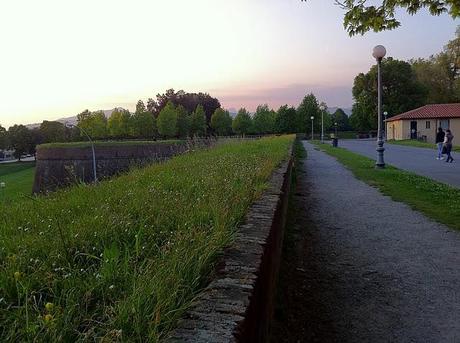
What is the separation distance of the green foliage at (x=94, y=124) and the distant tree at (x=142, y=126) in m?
4.55

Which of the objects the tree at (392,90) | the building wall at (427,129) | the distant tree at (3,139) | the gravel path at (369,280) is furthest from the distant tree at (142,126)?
the gravel path at (369,280)

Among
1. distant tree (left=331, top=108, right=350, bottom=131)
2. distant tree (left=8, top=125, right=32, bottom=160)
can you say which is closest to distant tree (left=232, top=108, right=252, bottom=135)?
distant tree (left=331, top=108, right=350, bottom=131)

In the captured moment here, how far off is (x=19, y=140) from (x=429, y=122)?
68.0 m

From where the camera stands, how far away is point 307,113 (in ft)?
293

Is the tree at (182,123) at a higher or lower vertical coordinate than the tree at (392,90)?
lower

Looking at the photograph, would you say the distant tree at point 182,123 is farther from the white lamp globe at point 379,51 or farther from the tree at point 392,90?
the white lamp globe at point 379,51

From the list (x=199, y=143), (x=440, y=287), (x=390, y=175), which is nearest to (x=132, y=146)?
(x=199, y=143)

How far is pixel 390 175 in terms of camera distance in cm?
1563

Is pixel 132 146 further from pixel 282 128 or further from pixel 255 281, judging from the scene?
pixel 282 128

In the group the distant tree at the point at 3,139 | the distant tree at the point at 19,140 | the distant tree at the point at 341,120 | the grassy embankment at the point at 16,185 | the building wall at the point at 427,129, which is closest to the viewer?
the grassy embankment at the point at 16,185

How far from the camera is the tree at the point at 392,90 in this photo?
82188 millimetres

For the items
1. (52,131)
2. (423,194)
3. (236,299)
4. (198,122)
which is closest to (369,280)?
(236,299)

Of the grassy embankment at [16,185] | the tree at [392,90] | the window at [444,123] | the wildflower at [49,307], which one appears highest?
the tree at [392,90]

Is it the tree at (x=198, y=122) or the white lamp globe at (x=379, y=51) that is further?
the tree at (x=198, y=122)
